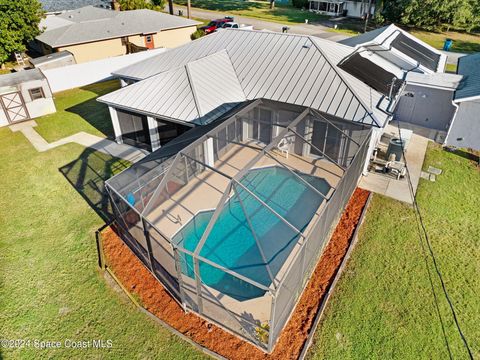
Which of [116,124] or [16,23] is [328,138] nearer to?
[116,124]

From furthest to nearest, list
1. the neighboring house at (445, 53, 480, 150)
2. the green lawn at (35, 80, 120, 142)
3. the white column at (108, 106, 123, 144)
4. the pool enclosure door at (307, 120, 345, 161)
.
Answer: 1. the green lawn at (35, 80, 120, 142)
2. the white column at (108, 106, 123, 144)
3. the neighboring house at (445, 53, 480, 150)
4. the pool enclosure door at (307, 120, 345, 161)

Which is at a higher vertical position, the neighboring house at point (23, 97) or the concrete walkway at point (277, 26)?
the concrete walkway at point (277, 26)

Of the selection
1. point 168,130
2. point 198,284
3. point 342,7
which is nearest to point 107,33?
point 168,130

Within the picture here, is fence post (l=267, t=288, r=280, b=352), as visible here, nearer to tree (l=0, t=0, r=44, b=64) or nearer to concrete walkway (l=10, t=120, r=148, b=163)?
concrete walkway (l=10, t=120, r=148, b=163)

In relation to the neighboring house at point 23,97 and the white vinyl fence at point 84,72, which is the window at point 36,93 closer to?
the neighboring house at point 23,97

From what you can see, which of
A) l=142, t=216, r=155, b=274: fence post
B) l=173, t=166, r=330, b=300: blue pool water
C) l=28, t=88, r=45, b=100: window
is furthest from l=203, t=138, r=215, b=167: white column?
l=28, t=88, r=45, b=100: window

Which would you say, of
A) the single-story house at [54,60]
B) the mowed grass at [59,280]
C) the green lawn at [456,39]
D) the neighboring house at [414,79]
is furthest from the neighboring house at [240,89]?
the green lawn at [456,39]
